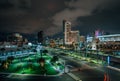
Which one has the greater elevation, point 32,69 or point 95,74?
point 32,69

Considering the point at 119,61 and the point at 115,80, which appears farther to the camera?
the point at 119,61

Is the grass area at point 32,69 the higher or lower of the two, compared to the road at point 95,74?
higher

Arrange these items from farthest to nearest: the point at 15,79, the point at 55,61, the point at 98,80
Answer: the point at 55,61
the point at 15,79
the point at 98,80

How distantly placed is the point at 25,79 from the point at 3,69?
45.8 ft

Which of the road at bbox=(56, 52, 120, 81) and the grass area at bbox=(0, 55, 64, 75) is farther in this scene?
the grass area at bbox=(0, 55, 64, 75)

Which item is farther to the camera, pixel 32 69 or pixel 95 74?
pixel 32 69

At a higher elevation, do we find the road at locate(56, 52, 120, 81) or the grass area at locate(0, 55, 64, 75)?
the grass area at locate(0, 55, 64, 75)

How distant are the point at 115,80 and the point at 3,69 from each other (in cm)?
2504

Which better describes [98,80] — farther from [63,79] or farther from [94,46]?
[94,46]

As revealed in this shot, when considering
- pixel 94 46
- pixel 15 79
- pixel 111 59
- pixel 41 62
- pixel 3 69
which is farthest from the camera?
pixel 94 46

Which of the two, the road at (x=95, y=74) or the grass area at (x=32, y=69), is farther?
the grass area at (x=32, y=69)

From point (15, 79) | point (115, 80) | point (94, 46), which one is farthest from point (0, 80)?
point (94, 46)

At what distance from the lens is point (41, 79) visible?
35.1 metres

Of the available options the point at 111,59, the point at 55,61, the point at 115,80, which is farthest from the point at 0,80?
the point at 111,59
